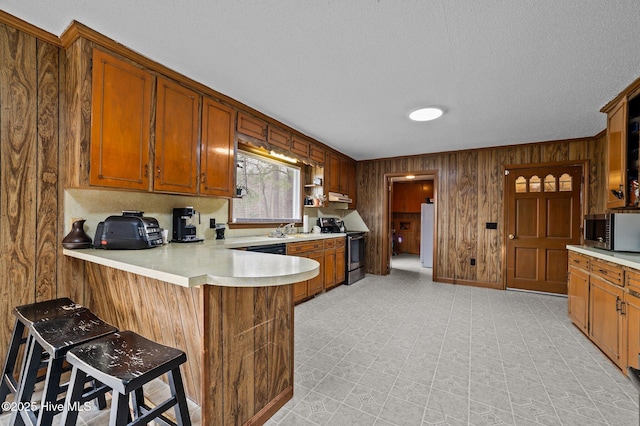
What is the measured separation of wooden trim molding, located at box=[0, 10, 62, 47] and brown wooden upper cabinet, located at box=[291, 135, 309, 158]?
2504mm

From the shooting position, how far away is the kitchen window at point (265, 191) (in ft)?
12.0

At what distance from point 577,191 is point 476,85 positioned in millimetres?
3121

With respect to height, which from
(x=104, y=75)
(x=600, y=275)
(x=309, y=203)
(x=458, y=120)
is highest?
(x=458, y=120)

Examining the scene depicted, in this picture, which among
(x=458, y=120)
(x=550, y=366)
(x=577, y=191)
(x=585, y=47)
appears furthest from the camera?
(x=577, y=191)

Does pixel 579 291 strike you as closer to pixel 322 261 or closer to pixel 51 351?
pixel 322 261

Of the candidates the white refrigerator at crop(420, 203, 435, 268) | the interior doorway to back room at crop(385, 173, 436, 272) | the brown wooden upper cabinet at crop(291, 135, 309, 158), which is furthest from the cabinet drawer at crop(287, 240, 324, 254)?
the interior doorway to back room at crop(385, 173, 436, 272)

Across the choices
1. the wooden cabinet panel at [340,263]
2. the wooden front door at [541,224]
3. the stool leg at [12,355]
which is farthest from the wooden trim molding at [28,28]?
the wooden front door at [541,224]

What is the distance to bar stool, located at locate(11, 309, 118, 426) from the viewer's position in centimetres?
126

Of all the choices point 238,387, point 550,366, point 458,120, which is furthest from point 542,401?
point 458,120

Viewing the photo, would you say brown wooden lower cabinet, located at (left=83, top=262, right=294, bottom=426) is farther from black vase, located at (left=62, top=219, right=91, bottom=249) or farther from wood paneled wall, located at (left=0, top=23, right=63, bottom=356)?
wood paneled wall, located at (left=0, top=23, right=63, bottom=356)

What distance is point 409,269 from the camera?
6.32m

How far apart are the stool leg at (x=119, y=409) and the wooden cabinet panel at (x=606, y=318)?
3.20 m

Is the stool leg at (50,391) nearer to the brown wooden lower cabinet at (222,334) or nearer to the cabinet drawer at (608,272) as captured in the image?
the brown wooden lower cabinet at (222,334)

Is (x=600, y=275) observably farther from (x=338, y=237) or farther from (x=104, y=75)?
(x=104, y=75)
